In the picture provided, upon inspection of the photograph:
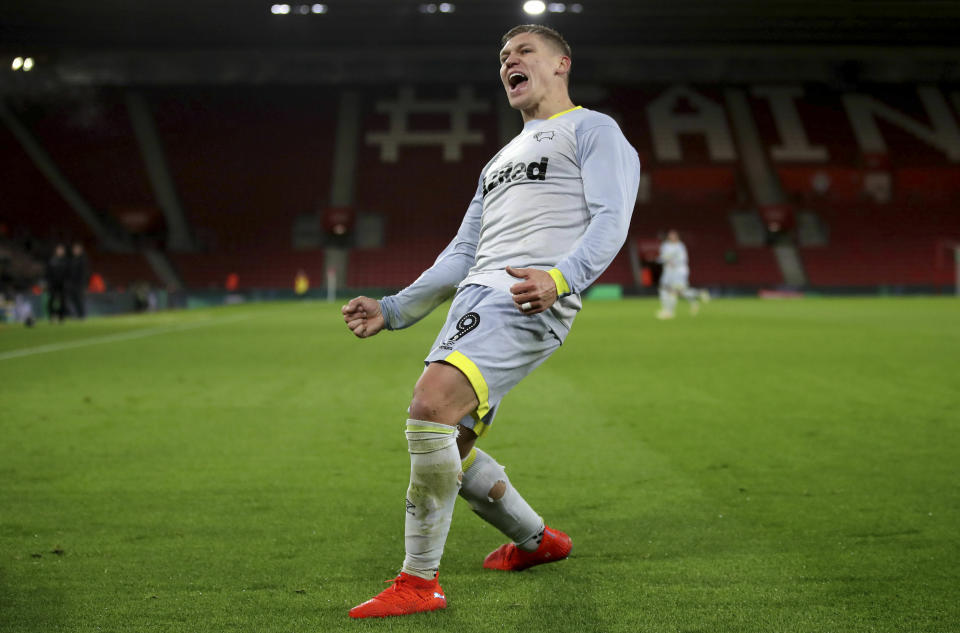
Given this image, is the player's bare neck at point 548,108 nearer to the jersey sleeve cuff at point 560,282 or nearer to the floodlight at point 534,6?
the jersey sleeve cuff at point 560,282

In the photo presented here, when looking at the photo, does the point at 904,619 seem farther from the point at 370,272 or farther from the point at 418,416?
the point at 370,272

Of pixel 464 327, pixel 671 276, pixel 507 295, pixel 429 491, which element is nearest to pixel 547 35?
pixel 507 295

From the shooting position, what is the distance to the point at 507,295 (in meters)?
3.36

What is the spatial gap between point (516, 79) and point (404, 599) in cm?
188

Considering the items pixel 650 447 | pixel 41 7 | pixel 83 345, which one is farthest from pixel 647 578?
pixel 41 7

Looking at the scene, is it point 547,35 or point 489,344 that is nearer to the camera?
point 489,344

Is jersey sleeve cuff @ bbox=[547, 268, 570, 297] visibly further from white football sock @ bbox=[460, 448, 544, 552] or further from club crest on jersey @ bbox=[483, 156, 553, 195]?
white football sock @ bbox=[460, 448, 544, 552]

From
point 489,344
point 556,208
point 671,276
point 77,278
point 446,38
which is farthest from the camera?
point 446,38

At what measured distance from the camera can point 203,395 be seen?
30.8 ft

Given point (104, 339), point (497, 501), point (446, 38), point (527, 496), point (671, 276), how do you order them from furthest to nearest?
1. point (446, 38)
2. point (671, 276)
3. point (104, 339)
4. point (527, 496)
5. point (497, 501)

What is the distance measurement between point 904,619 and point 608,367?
8687 mm

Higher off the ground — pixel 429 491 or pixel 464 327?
pixel 464 327

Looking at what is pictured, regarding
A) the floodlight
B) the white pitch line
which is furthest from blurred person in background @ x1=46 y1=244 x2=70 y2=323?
the floodlight

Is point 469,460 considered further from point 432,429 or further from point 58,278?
point 58,278
